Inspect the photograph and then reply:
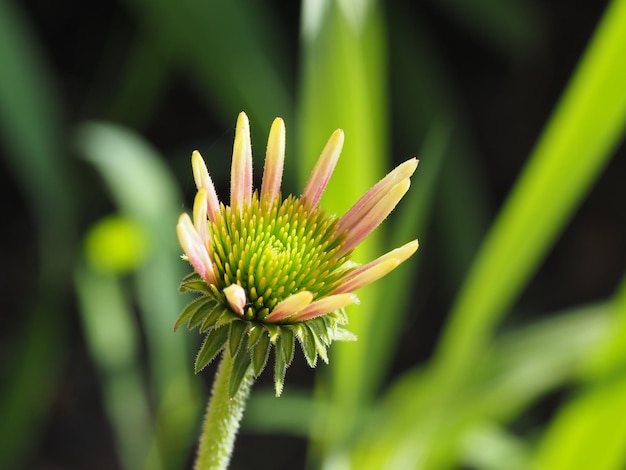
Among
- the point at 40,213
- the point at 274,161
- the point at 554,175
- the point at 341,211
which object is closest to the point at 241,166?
the point at 274,161

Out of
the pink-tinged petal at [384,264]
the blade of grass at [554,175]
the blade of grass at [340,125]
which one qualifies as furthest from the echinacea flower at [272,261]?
the blade of grass at [554,175]

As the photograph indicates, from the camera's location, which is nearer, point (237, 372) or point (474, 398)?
point (237, 372)

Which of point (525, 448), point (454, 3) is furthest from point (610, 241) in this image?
point (525, 448)

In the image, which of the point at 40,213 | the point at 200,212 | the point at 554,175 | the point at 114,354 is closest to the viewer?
the point at 200,212

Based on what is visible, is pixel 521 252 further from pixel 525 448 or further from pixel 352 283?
pixel 352 283

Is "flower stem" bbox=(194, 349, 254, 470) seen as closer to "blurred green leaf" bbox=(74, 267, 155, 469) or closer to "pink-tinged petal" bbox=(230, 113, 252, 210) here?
"pink-tinged petal" bbox=(230, 113, 252, 210)

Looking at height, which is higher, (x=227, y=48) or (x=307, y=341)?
(x=227, y=48)

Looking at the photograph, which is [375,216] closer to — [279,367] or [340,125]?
[279,367]
